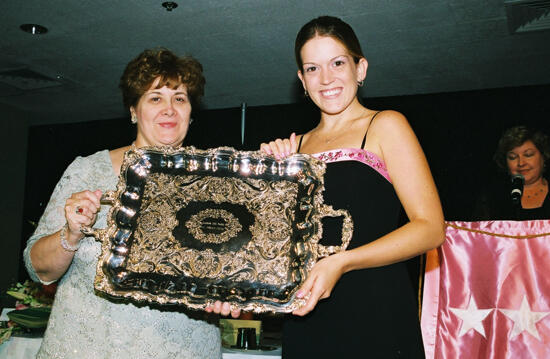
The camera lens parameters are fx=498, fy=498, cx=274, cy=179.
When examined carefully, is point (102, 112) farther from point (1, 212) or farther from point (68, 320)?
point (68, 320)

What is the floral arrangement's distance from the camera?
2.68 meters

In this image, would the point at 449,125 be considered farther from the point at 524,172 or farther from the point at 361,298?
the point at 361,298

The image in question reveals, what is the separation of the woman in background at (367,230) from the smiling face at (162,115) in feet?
1.78

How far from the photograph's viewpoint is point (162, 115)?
2004mm

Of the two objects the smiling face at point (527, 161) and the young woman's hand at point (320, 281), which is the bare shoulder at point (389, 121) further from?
the smiling face at point (527, 161)

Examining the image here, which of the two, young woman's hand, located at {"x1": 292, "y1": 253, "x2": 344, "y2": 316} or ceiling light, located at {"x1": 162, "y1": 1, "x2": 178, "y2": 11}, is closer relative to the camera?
young woman's hand, located at {"x1": 292, "y1": 253, "x2": 344, "y2": 316}

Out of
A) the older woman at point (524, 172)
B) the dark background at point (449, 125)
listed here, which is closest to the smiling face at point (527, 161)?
the older woman at point (524, 172)

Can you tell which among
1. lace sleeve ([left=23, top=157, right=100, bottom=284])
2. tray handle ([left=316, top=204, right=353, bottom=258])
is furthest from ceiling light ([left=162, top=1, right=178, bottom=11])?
tray handle ([left=316, top=204, right=353, bottom=258])

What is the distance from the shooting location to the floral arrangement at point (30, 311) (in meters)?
2.68

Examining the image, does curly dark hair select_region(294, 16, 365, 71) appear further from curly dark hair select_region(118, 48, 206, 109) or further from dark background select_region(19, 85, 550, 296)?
dark background select_region(19, 85, 550, 296)

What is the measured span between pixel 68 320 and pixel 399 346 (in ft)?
3.76

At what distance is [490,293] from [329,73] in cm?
161

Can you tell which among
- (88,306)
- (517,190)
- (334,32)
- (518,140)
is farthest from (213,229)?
(518,140)

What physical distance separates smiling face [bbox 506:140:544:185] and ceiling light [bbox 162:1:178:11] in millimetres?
3315
